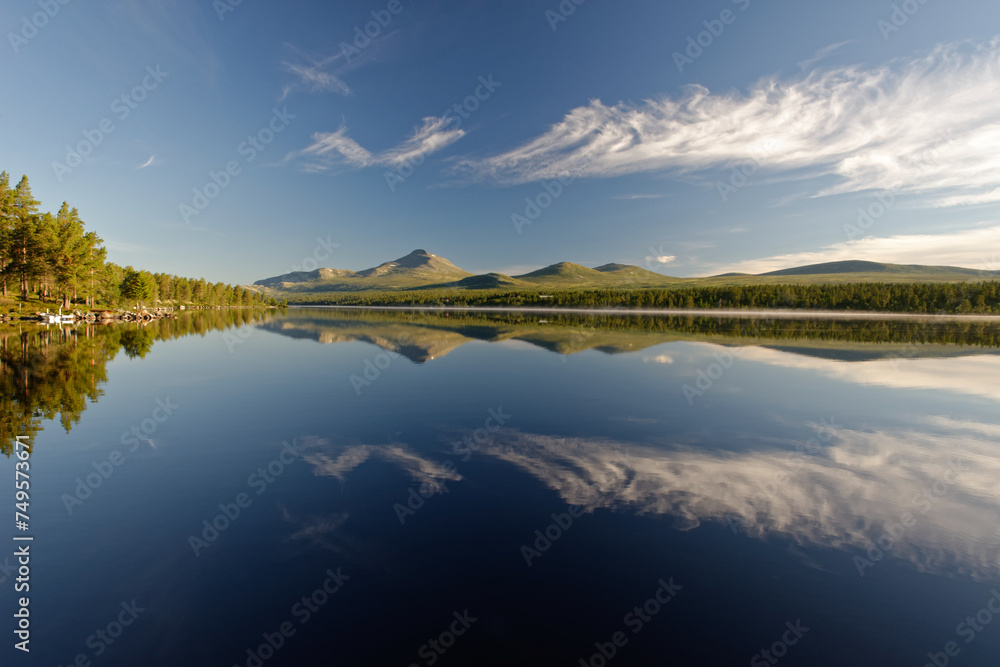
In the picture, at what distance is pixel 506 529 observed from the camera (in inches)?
371

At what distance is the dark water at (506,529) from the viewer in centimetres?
654

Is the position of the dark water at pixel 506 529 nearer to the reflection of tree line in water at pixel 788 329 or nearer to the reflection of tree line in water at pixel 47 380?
the reflection of tree line in water at pixel 47 380

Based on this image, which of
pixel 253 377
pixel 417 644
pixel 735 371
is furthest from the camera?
pixel 735 371

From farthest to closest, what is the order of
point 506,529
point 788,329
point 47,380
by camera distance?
point 788,329 → point 47,380 → point 506,529

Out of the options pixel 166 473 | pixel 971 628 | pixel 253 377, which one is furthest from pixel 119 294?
pixel 971 628

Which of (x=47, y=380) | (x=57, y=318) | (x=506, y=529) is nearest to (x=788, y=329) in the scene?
(x=506, y=529)

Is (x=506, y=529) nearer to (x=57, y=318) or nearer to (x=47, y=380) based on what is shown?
(x=47, y=380)

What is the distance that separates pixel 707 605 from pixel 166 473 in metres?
14.6

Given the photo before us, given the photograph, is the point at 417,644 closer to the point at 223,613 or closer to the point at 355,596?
the point at 355,596

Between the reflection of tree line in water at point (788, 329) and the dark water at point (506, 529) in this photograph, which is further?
the reflection of tree line in water at point (788, 329)

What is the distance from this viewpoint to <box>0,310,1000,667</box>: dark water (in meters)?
6.54

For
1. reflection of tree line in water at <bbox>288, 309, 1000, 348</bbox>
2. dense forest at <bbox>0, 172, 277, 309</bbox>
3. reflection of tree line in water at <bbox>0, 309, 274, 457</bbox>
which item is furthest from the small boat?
reflection of tree line in water at <bbox>0, 309, 274, 457</bbox>

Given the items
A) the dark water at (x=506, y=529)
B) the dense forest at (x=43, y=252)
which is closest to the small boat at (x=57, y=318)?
the dense forest at (x=43, y=252)

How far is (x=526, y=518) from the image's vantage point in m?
9.93
